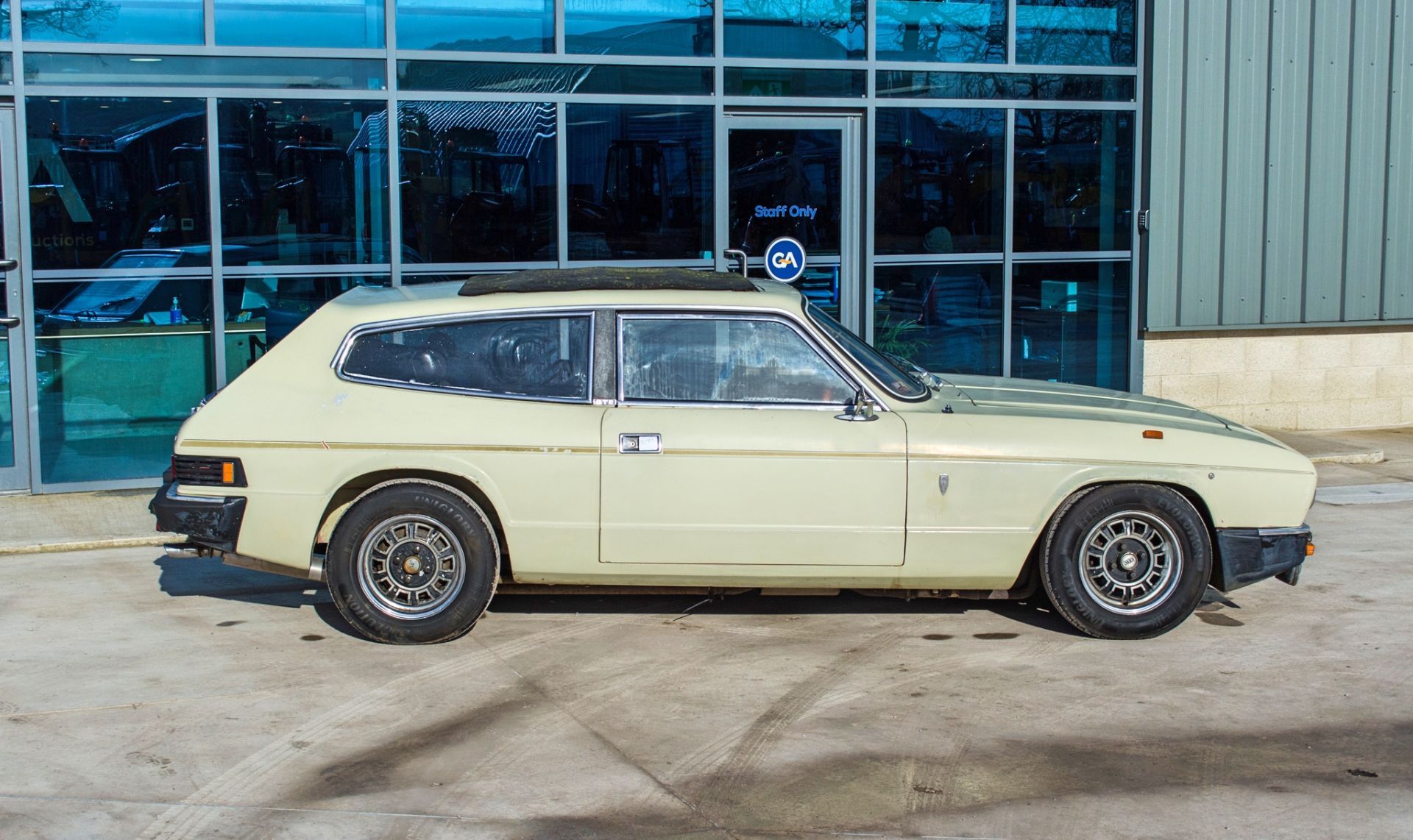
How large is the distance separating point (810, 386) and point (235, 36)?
19.2 feet

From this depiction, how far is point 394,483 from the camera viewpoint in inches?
259

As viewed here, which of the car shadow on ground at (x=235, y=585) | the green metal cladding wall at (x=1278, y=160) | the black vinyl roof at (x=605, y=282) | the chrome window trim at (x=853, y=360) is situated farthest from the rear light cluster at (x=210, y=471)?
the green metal cladding wall at (x=1278, y=160)

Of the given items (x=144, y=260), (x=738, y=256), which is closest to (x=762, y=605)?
(x=738, y=256)

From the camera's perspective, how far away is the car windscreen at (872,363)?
6770 millimetres

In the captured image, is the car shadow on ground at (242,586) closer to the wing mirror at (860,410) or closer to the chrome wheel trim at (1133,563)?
the wing mirror at (860,410)

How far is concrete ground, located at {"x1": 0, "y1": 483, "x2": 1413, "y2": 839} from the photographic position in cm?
475

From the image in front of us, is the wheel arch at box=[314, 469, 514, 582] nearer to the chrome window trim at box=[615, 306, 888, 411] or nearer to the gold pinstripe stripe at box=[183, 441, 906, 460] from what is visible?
the gold pinstripe stripe at box=[183, 441, 906, 460]

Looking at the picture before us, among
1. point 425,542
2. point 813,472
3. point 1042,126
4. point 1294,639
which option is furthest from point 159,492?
point 1042,126

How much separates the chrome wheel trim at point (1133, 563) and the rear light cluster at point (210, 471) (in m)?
3.70

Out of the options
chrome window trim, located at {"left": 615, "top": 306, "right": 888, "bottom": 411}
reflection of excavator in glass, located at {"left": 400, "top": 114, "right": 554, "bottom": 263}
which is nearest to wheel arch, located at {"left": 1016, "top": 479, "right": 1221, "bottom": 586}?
chrome window trim, located at {"left": 615, "top": 306, "right": 888, "bottom": 411}

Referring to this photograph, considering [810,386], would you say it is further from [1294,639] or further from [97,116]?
[97,116]

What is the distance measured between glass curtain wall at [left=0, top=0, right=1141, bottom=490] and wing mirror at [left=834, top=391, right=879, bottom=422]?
201 inches

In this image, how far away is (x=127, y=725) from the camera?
558cm

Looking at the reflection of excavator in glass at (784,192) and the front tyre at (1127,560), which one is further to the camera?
the reflection of excavator in glass at (784,192)
